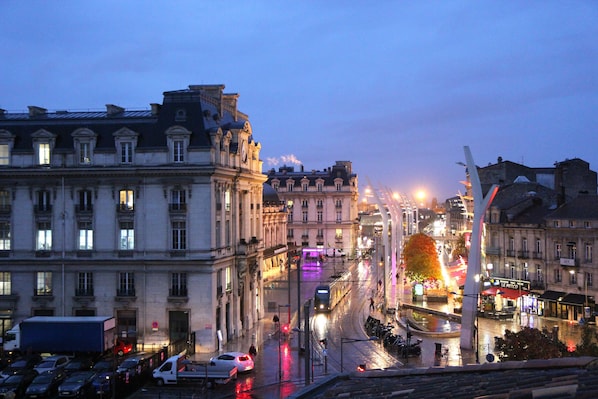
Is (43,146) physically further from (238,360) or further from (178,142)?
(238,360)

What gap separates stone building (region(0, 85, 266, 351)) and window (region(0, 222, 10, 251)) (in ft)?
0.24

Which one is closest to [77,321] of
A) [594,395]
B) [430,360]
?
[430,360]

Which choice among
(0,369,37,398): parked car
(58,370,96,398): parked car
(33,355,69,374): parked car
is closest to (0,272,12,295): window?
(33,355,69,374): parked car

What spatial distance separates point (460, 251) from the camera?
113562 mm

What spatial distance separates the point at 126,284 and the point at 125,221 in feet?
14.4

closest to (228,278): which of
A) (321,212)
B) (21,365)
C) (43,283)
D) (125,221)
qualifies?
(125,221)

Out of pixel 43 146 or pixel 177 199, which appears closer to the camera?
pixel 177 199

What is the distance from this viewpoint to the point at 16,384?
118 feet

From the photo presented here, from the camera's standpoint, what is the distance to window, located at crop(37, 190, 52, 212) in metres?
49.6

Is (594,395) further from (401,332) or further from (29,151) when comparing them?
(29,151)

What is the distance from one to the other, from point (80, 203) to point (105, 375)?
54.3 ft

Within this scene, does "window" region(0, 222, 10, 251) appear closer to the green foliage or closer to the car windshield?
the car windshield

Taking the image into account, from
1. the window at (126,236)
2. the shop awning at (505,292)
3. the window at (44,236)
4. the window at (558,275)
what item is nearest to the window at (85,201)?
the window at (44,236)

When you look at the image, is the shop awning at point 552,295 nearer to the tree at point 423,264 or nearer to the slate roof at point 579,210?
the slate roof at point 579,210
